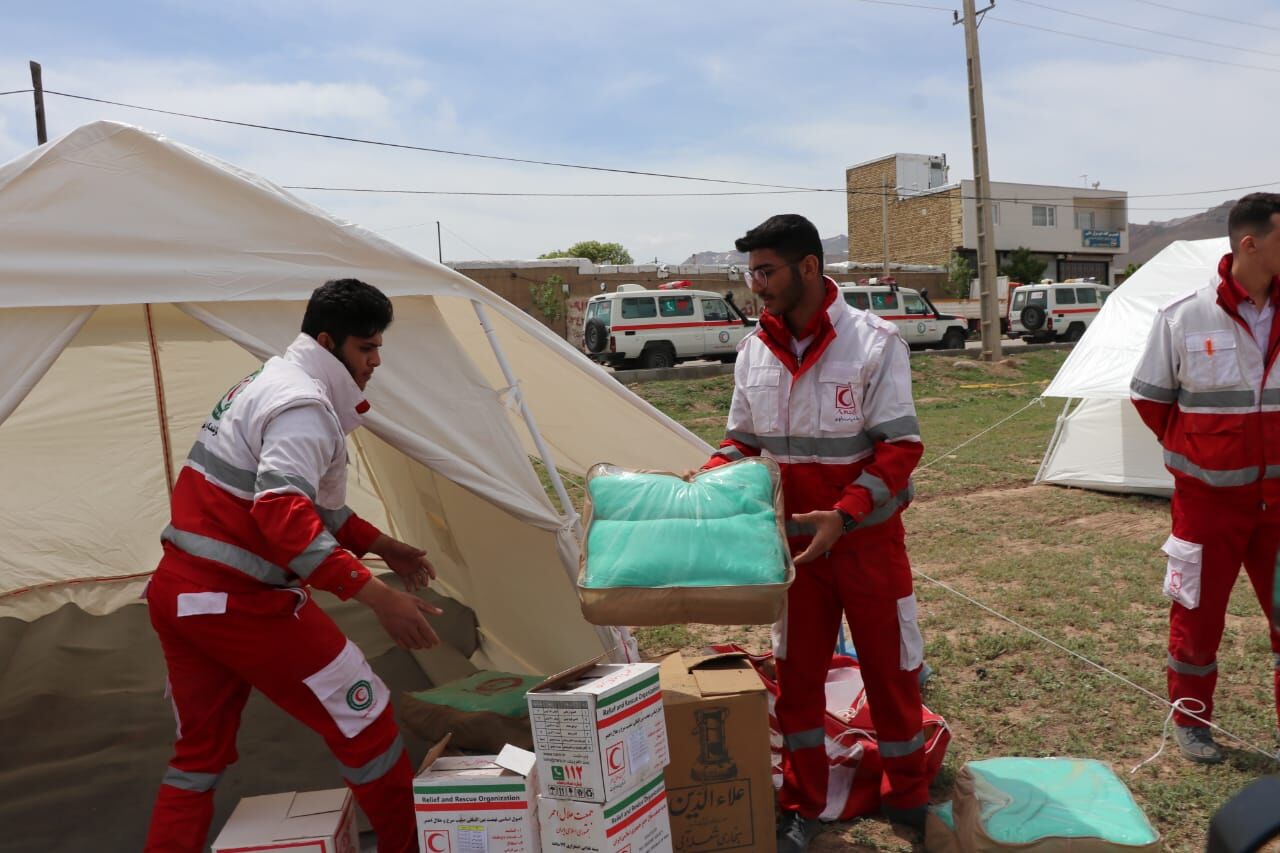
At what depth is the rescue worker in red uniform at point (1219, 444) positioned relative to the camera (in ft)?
9.86

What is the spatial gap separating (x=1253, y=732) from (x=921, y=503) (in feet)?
14.1

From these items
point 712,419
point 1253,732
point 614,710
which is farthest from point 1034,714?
point 712,419

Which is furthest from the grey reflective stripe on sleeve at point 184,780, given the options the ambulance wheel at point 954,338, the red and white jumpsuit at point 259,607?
the ambulance wheel at point 954,338

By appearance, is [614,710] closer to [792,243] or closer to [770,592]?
[770,592]

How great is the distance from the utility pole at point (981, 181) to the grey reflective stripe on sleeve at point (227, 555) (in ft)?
58.4

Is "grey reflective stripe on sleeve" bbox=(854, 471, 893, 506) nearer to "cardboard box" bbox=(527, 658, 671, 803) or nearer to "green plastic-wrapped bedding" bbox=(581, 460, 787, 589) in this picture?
"green plastic-wrapped bedding" bbox=(581, 460, 787, 589)

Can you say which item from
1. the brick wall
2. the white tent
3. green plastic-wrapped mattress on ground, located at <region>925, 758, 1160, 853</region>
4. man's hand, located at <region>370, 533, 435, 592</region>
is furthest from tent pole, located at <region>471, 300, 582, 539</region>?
the brick wall

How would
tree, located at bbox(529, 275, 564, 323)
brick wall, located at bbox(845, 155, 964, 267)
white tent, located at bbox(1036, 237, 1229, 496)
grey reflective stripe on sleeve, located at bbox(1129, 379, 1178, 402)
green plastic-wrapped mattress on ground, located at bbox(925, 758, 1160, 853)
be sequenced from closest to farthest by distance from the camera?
green plastic-wrapped mattress on ground, located at bbox(925, 758, 1160, 853)
grey reflective stripe on sleeve, located at bbox(1129, 379, 1178, 402)
white tent, located at bbox(1036, 237, 1229, 496)
tree, located at bbox(529, 275, 564, 323)
brick wall, located at bbox(845, 155, 964, 267)

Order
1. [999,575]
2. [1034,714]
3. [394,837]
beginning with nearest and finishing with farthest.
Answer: [394,837]
[1034,714]
[999,575]

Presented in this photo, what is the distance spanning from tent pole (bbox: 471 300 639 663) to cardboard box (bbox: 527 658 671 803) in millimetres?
1050

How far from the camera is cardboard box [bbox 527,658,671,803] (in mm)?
2133

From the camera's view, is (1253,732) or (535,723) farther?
(1253,732)

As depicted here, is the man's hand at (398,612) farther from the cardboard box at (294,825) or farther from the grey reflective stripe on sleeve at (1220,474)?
the grey reflective stripe on sleeve at (1220,474)

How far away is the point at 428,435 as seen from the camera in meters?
3.20
